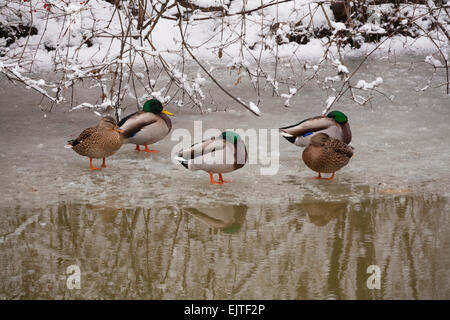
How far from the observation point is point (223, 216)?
401 centimetres

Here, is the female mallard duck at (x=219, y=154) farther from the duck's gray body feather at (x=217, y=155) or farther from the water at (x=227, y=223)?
the water at (x=227, y=223)

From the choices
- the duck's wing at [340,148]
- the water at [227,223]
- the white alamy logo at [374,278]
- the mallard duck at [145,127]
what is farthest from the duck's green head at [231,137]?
the white alamy logo at [374,278]

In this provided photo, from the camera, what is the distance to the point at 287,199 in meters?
4.34

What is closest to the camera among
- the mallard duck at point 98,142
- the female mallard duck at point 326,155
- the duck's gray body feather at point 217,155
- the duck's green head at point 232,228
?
the duck's green head at point 232,228

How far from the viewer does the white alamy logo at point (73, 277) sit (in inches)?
117

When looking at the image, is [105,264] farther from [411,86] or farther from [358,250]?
[411,86]

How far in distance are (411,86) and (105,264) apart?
5385 mm

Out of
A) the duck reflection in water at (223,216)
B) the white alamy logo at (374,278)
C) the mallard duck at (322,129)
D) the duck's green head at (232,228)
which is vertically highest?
the mallard duck at (322,129)

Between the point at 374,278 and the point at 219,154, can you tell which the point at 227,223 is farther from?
the point at 374,278

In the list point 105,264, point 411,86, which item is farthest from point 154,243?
point 411,86

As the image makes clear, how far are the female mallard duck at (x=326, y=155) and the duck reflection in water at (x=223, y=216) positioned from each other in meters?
0.83

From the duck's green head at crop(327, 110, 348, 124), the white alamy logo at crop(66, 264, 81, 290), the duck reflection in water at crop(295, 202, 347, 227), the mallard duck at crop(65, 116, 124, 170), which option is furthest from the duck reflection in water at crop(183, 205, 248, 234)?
the duck's green head at crop(327, 110, 348, 124)

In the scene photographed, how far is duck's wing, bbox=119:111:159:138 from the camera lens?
5.56 meters

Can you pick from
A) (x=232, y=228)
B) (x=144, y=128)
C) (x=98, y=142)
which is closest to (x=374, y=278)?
(x=232, y=228)
